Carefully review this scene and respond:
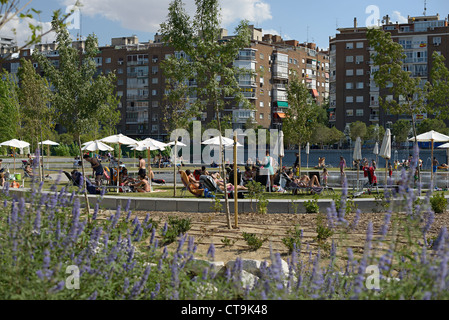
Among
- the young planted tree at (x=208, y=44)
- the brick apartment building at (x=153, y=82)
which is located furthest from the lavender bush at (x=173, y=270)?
the brick apartment building at (x=153, y=82)

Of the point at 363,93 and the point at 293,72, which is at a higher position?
the point at 363,93

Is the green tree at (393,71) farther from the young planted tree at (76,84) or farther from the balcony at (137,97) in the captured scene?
the balcony at (137,97)

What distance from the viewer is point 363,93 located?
89438 mm

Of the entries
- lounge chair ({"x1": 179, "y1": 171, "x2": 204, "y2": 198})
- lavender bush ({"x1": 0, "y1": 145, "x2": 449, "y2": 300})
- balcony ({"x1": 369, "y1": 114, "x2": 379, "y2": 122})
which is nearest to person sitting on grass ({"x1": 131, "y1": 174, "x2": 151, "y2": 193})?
lounge chair ({"x1": 179, "y1": 171, "x2": 204, "y2": 198})

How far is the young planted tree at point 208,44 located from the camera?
36.2 feet

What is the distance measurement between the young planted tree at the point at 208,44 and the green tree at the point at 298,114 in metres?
16.6

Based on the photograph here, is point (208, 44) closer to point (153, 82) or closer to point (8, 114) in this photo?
point (8, 114)

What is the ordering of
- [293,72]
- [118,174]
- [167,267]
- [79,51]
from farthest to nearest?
1. [293,72]
2. [118,174]
3. [79,51]
4. [167,267]

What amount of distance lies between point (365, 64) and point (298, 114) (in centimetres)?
6507

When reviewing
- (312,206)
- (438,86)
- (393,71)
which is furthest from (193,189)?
(438,86)

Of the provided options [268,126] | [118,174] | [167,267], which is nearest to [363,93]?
[268,126]

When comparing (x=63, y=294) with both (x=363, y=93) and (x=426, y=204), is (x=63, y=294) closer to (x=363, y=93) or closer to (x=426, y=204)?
(x=426, y=204)

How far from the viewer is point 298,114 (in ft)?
92.4

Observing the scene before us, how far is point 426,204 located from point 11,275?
3.16 meters
